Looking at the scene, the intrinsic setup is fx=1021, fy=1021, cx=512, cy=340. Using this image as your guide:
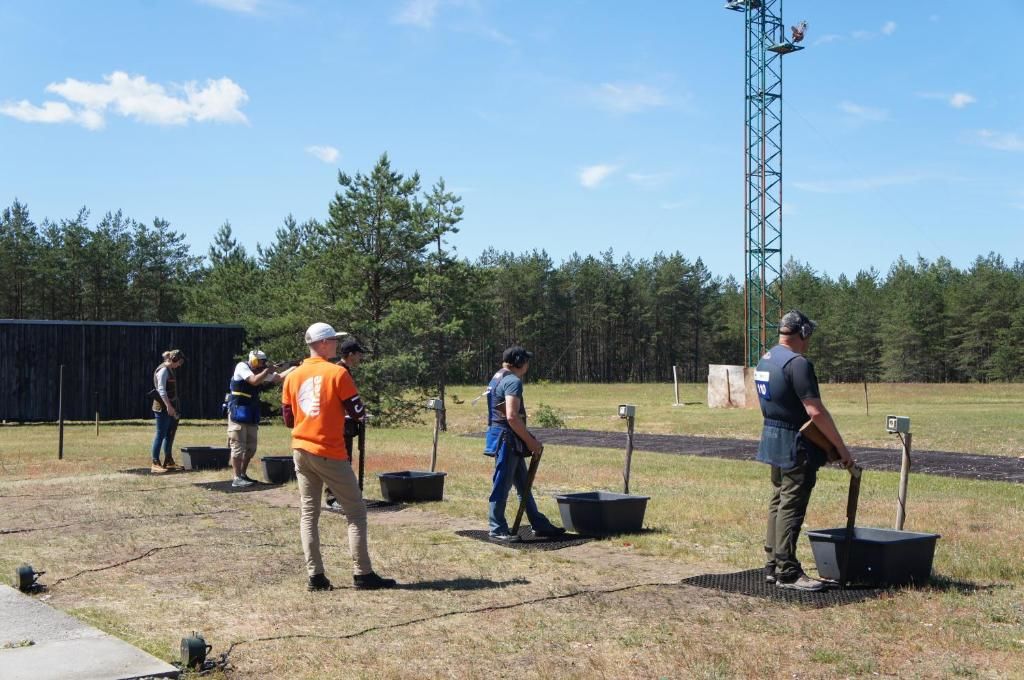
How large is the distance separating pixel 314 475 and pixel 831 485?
337 inches

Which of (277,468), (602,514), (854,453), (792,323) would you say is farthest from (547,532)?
(854,453)

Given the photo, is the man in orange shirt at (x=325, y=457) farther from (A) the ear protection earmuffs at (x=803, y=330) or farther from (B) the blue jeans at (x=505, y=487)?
(A) the ear protection earmuffs at (x=803, y=330)

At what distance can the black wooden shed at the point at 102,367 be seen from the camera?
29219 millimetres

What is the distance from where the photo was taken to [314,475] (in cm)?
723

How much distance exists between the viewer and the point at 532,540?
29.7 ft

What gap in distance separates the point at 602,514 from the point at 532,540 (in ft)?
2.26

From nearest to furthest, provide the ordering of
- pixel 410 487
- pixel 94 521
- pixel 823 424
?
pixel 823 424 < pixel 94 521 < pixel 410 487

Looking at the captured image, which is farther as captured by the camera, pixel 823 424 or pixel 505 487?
pixel 505 487

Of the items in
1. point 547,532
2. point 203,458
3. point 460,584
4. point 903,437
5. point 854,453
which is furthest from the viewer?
point 854,453

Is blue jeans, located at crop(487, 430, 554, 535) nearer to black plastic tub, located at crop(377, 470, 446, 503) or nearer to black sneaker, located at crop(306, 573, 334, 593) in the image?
black sneaker, located at crop(306, 573, 334, 593)

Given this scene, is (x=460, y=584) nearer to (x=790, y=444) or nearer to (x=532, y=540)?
(x=532, y=540)

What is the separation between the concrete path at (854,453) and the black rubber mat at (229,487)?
29.3ft

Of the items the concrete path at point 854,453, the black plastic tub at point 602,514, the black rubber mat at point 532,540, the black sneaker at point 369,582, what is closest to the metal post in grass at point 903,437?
the black plastic tub at point 602,514

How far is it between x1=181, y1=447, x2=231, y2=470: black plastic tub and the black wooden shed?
15591 millimetres
